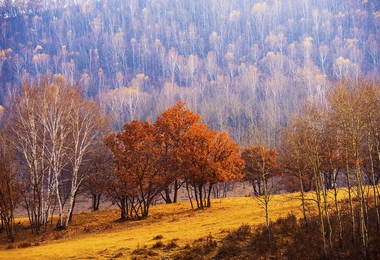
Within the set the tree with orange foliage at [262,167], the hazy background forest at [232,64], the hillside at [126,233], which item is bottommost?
the hillside at [126,233]

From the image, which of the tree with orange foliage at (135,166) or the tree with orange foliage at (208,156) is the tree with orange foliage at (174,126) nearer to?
the tree with orange foliage at (208,156)

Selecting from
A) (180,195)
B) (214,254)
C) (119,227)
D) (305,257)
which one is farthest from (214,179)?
(180,195)

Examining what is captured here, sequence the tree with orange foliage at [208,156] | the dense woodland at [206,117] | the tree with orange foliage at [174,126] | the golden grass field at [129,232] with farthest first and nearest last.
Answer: the tree with orange foliage at [174,126] < the tree with orange foliage at [208,156] < the golden grass field at [129,232] < the dense woodland at [206,117]

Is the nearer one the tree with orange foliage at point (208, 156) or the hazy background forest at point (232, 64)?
the tree with orange foliage at point (208, 156)

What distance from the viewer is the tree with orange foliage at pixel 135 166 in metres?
32.7

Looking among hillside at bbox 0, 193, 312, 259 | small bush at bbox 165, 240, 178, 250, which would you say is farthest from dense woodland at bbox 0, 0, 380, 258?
small bush at bbox 165, 240, 178, 250

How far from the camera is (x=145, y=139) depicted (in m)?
33.9

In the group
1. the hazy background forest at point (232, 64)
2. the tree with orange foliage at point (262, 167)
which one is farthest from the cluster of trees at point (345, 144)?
the hazy background forest at point (232, 64)

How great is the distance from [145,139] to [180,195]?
39.0 metres

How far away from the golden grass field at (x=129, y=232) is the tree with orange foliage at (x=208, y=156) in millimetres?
3732

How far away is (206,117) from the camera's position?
101m

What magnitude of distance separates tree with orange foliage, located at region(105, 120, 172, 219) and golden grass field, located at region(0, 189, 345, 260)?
2954 mm

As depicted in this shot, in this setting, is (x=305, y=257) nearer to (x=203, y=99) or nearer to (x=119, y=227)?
(x=119, y=227)

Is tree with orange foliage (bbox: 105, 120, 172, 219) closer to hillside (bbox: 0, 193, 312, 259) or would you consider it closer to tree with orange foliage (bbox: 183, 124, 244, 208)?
hillside (bbox: 0, 193, 312, 259)
